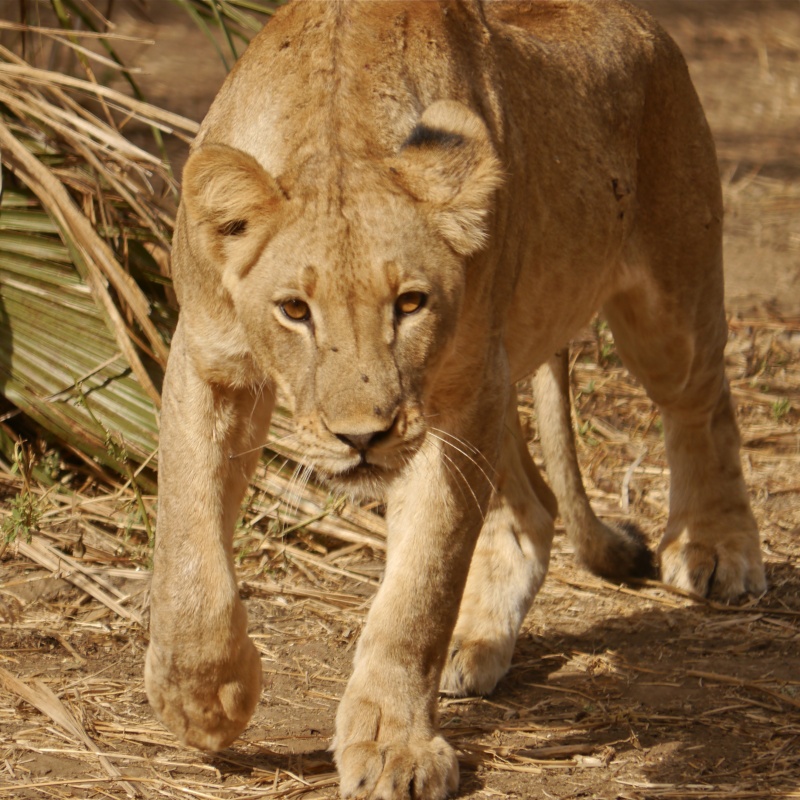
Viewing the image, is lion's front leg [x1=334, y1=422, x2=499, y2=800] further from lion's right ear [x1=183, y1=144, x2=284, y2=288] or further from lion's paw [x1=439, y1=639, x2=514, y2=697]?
lion's paw [x1=439, y1=639, x2=514, y2=697]

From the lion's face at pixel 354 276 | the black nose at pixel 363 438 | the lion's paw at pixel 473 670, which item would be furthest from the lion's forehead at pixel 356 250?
the lion's paw at pixel 473 670

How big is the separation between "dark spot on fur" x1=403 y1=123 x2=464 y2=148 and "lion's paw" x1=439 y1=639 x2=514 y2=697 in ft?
5.08

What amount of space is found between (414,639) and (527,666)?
1.09 metres

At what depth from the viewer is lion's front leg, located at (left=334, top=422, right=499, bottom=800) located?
114 inches

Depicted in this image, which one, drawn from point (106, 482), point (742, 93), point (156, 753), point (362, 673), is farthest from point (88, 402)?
point (742, 93)

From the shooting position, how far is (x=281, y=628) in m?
4.13

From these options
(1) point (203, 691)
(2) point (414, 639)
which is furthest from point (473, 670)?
(1) point (203, 691)

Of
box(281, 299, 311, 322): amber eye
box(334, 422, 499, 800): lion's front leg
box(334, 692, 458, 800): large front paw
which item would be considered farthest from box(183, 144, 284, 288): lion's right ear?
box(334, 692, 458, 800): large front paw

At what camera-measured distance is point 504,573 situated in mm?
4105

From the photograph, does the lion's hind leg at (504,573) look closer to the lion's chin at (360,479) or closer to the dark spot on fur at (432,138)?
the lion's chin at (360,479)

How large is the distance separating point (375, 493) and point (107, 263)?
6.66 ft

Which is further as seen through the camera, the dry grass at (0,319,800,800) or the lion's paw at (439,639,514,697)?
the lion's paw at (439,639,514,697)

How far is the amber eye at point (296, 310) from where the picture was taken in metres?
2.68

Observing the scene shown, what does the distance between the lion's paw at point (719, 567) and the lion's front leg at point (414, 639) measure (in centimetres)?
172
